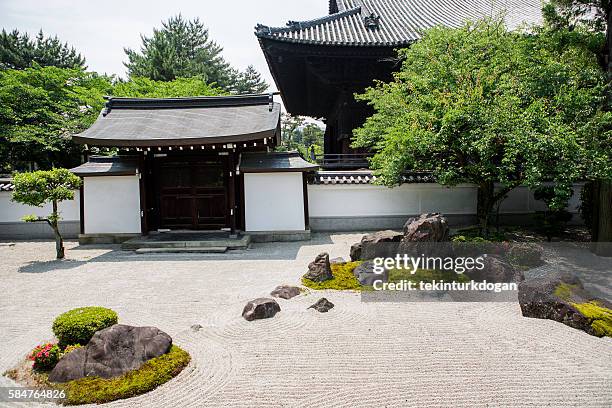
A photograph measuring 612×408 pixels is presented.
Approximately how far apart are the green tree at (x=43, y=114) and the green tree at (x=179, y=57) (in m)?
12.8

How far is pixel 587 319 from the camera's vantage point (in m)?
4.87

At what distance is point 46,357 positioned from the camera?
390cm

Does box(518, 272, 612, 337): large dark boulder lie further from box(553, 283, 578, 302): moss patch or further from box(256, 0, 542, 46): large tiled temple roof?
box(256, 0, 542, 46): large tiled temple roof

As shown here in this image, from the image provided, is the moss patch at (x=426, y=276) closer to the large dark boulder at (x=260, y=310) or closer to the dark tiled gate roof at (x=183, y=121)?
the large dark boulder at (x=260, y=310)

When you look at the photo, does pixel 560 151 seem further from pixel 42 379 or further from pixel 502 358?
pixel 42 379

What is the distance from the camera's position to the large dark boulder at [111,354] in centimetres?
376

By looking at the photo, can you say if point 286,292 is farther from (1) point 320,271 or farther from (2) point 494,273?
(2) point 494,273

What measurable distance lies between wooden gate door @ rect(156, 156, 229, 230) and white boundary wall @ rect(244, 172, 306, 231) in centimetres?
86

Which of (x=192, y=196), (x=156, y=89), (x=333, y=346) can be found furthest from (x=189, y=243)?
(x=156, y=89)

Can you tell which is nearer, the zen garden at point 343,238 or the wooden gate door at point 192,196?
the zen garden at point 343,238

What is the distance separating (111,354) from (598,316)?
600cm

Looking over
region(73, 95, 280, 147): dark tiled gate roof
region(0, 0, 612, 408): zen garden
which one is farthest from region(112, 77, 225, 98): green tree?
region(73, 95, 280, 147): dark tiled gate roof

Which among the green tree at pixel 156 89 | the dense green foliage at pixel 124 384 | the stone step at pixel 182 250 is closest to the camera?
the dense green foliage at pixel 124 384

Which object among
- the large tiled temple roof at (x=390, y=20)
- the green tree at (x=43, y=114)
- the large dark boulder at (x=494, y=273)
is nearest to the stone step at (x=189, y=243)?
the large dark boulder at (x=494, y=273)
